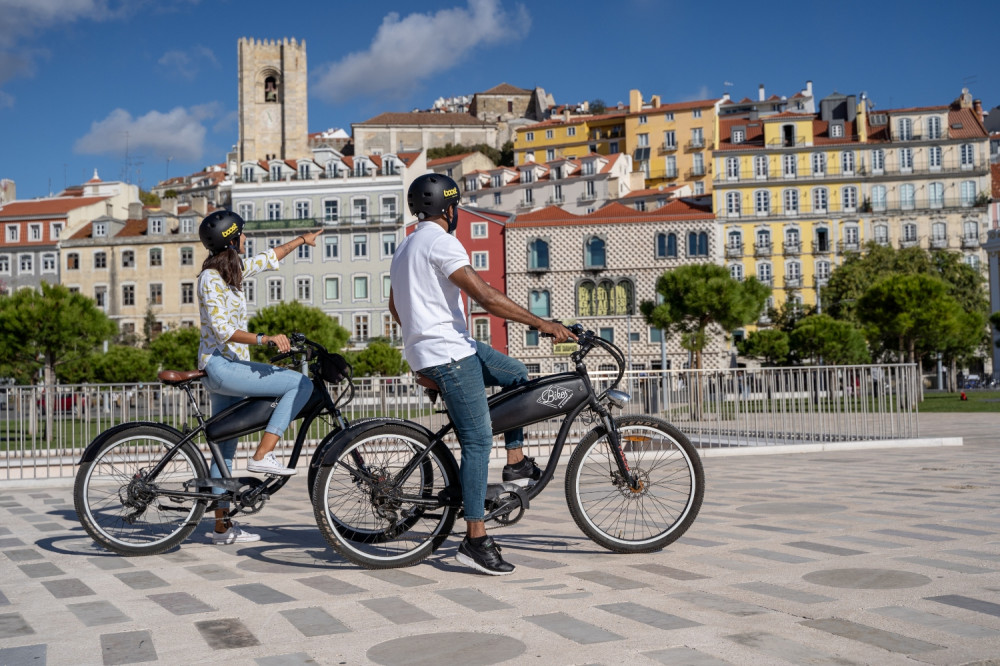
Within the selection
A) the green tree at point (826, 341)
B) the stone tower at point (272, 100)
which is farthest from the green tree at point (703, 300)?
the stone tower at point (272, 100)

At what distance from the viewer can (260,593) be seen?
14.4 feet

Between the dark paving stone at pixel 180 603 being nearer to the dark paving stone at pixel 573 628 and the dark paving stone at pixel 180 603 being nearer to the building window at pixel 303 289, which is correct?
the dark paving stone at pixel 573 628

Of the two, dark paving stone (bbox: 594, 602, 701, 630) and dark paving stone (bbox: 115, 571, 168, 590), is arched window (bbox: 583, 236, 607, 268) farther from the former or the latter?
dark paving stone (bbox: 594, 602, 701, 630)

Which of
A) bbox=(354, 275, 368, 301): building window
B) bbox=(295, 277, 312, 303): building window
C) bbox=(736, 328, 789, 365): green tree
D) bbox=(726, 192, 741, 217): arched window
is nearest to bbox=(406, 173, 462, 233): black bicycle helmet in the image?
bbox=(736, 328, 789, 365): green tree

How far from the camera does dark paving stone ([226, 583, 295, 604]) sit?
424cm

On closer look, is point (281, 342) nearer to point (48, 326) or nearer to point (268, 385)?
point (268, 385)

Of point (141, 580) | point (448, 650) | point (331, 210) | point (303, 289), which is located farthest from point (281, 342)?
point (331, 210)

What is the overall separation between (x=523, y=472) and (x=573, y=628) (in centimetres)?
150

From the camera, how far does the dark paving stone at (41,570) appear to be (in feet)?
16.5

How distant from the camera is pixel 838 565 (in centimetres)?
469

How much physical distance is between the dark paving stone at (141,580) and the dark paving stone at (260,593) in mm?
405

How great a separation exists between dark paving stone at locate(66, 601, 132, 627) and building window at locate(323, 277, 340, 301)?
2350 inches

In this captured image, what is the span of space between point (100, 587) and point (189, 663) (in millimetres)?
1621

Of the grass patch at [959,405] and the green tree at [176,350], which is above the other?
the green tree at [176,350]
